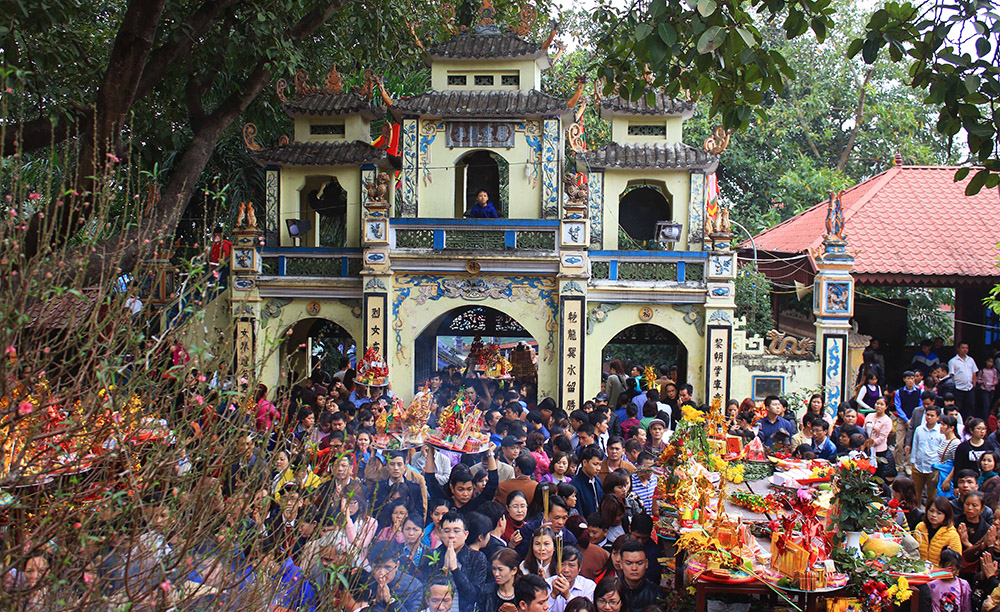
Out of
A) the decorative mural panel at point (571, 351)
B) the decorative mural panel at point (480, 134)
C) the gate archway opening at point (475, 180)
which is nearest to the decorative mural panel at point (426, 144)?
the decorative mural panel at point (480, 134)

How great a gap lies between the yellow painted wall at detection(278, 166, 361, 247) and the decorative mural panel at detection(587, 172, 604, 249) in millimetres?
4422

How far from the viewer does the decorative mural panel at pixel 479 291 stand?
14930mm

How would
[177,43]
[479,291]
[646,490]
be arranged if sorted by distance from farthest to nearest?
[479,291], [177,43], [646,490]

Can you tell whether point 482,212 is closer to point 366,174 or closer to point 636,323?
point 366,174

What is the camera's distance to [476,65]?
612 inches

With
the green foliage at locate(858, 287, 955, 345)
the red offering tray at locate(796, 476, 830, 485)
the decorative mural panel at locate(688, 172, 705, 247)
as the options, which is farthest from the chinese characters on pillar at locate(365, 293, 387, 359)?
the green foliage at locate(858, 287, 955, 345)

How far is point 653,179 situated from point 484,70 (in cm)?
372

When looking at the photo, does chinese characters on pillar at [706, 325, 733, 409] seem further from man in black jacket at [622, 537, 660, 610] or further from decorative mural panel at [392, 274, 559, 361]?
man in black jacket at [622, 537, 660, 610]

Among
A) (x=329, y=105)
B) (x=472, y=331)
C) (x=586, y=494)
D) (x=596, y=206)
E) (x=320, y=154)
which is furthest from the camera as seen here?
(x=472, y=331)

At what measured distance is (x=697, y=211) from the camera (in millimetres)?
15672

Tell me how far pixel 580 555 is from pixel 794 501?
6.23 ft

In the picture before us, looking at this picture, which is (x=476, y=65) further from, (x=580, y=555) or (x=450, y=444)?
(x=580, y=555)

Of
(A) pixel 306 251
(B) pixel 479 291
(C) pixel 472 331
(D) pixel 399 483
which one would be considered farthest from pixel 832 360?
(D) pixel 399 483

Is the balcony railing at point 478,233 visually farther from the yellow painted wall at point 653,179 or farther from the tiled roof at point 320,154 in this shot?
the tiled roof at point 320,154
